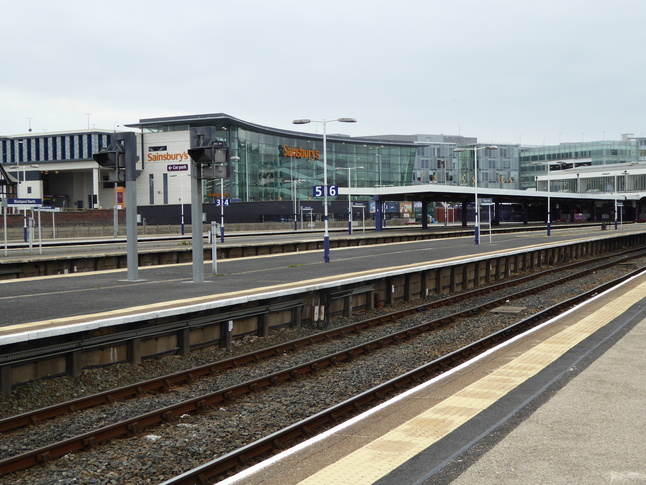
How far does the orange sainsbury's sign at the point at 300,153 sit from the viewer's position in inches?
4574

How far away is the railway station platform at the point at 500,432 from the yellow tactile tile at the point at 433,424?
0.01m

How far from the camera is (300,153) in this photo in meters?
120

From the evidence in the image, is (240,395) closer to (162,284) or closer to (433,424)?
(433,424)

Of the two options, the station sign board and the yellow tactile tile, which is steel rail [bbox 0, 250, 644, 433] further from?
the station sign board

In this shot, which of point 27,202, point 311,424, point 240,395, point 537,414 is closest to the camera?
point 537,414

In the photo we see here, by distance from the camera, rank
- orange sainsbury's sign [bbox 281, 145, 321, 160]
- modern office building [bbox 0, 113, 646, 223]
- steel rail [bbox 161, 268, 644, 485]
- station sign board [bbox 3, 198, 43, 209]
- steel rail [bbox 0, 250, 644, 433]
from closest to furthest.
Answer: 1. steel rail [bbox 161, 268, 644, 485]
2. steel rail [bbox 0, 250, 644, 433]
3. station sign board [bbox 3, 198, 43, 209]
4. modern office building [bbox 0, 113, 646, 223]
5. orange sainsbury's sign [bbox 281, 145, 321, 160]

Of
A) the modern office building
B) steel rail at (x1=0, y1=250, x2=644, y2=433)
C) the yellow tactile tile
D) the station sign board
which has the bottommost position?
steel rail at (x1=0, y1=250, x2=644, y2=433)

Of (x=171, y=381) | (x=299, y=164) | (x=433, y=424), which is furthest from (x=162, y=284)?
(x=299, y=164)

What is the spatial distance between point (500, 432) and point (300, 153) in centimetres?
11218

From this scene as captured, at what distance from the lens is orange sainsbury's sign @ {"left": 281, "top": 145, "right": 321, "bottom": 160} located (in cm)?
11619

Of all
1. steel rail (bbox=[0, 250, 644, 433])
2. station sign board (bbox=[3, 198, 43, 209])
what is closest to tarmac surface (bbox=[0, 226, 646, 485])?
steel rail (bbox=[0, 250, 644, 433])

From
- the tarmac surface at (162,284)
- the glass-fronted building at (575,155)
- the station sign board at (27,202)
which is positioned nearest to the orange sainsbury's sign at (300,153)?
the glass-fronted building at (575,155)

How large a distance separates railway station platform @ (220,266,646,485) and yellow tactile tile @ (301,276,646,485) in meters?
0.01

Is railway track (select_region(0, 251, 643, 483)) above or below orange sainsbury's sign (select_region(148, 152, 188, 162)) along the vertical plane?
below
